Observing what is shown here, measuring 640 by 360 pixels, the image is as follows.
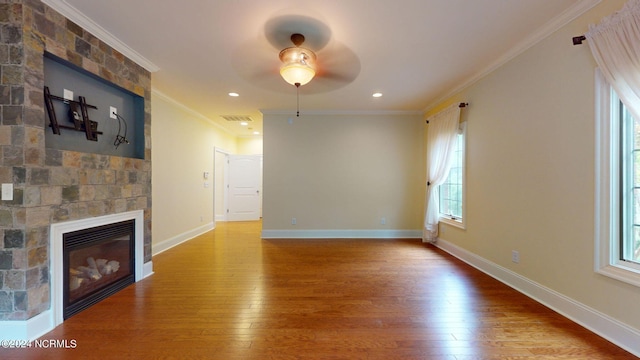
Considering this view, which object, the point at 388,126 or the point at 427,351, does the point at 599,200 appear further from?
the point at 388,126

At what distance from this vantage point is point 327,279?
2.96 metres

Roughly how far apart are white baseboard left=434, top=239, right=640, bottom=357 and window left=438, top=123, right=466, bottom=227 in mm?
862

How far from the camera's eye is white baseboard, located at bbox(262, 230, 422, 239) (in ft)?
16.5

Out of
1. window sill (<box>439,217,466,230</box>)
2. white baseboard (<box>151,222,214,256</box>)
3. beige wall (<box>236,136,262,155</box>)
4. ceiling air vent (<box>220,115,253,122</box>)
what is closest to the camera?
window sill (<box>439,217,466,230</box>)

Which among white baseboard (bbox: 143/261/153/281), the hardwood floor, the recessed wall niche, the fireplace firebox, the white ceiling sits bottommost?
the hardwood floor

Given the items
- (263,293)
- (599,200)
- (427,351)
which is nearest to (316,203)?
(263,293)

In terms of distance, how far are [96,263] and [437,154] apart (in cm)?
486

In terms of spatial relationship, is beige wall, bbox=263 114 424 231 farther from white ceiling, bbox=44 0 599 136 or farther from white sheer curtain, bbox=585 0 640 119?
white sheer curtain, bbox=585 0 640 119

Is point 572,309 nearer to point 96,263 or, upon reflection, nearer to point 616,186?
point 616,186

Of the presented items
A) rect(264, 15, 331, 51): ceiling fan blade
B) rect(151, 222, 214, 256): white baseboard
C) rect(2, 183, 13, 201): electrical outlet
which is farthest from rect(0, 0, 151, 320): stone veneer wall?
rect(151, 222, 214, 256): white baseboard

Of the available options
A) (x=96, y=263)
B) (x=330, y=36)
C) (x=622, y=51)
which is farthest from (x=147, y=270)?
(x=622, y=51)

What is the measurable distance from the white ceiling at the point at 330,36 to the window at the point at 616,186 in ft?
2.96

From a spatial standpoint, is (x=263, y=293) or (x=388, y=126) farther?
(x=388, y=126)

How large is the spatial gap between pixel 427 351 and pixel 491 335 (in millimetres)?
600
